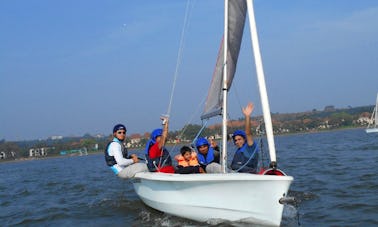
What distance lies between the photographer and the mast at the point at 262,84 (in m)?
8.09

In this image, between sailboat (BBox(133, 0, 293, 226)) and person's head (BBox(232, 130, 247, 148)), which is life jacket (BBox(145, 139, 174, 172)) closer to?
sailboat (BBox(133, 0, 293, 226))

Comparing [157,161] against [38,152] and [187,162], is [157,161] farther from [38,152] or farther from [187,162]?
[38,152]

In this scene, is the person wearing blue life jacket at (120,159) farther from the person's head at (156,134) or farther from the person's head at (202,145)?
the person's head at (202,145)

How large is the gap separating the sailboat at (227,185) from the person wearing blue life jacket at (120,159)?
0.91m

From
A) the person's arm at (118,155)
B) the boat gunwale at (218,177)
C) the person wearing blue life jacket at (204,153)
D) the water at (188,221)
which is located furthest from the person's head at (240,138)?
the person's arm at (118,155)

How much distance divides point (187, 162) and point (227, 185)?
1954 mm

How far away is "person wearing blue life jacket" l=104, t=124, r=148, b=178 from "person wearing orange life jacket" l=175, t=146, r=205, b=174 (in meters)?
1.84

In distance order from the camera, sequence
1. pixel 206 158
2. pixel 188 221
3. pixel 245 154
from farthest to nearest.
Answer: pixel 206 158
pixel 245 154
pixel 188 221

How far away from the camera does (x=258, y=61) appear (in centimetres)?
858

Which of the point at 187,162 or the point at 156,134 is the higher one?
the point at 156,134

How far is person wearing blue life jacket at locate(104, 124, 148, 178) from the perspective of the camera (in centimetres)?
1161

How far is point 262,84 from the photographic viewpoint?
8414mm

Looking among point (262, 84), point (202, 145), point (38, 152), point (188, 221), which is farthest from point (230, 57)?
point (38, 152)

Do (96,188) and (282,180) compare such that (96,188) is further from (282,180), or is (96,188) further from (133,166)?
(282,180)
